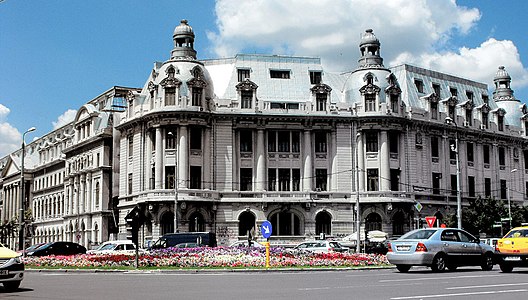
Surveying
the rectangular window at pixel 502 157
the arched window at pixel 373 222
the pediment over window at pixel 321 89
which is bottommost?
the arched window at pixel 373 222

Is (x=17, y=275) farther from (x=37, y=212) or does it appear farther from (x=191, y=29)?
(x=37, y=212)

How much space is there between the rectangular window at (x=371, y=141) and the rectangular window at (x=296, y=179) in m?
7.31

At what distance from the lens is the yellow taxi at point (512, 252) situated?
89.8 ft

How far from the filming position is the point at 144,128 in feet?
236

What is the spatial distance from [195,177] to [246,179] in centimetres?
509

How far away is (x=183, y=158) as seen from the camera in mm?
68312

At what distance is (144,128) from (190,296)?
54712 mm

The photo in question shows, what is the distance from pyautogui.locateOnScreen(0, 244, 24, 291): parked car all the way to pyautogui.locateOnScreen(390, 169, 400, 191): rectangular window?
54.0 metres

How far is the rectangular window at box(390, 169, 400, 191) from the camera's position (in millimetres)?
72312

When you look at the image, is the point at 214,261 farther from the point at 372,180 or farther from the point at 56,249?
the point at 372,180

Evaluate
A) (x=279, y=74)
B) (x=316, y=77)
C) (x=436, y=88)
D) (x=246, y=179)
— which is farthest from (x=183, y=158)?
(x=436, y=88)

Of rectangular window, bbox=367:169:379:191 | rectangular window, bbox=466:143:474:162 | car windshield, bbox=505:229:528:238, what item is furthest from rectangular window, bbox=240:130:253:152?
car windshield, bbox=505:229:528:238

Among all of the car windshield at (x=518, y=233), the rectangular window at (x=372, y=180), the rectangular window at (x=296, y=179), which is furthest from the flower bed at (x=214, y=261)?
the rectangular window at (x=372, y=180)

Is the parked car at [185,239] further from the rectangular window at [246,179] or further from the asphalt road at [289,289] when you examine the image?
the asphalt road at [289,289]
